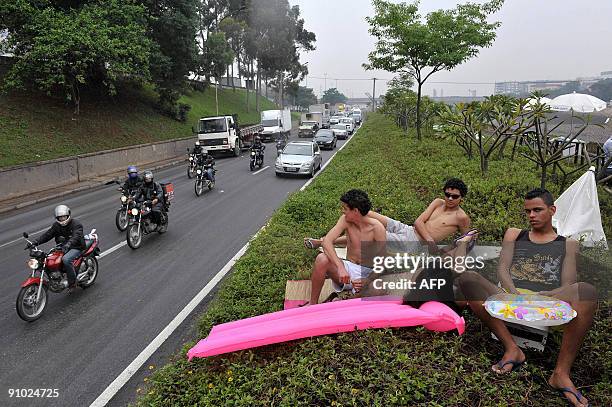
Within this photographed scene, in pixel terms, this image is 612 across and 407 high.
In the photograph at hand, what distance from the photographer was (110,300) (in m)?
6.27

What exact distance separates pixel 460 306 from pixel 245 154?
25.1 meters

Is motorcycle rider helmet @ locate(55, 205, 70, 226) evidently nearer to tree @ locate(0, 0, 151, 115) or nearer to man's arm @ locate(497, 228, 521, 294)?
man's arm @ locate(497, 228, 521, 294)

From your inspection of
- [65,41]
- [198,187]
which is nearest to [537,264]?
[198,187]

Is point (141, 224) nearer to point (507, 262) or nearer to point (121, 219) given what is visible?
point (121, 219)

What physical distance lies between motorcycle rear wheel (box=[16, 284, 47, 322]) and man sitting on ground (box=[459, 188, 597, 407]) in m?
5.48

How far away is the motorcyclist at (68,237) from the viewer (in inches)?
243

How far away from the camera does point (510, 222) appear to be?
659cm

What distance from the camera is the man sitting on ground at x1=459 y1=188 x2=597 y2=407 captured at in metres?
3.17

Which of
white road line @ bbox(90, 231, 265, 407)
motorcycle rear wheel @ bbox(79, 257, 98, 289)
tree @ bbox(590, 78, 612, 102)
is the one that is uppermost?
tree @ bbox(590, 78, 612, 102)

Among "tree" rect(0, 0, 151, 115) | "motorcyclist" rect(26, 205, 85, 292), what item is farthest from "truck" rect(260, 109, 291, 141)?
"motorcyclist" rect(26, 205, 85, 292)

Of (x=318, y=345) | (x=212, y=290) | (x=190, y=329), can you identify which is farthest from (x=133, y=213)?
(x=318, y=345)

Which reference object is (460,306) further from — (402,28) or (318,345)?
(402,28)

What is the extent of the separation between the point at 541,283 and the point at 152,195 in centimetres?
817

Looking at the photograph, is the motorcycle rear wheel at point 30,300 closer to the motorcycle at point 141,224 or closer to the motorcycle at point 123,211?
the motorcycle at point 141,224
